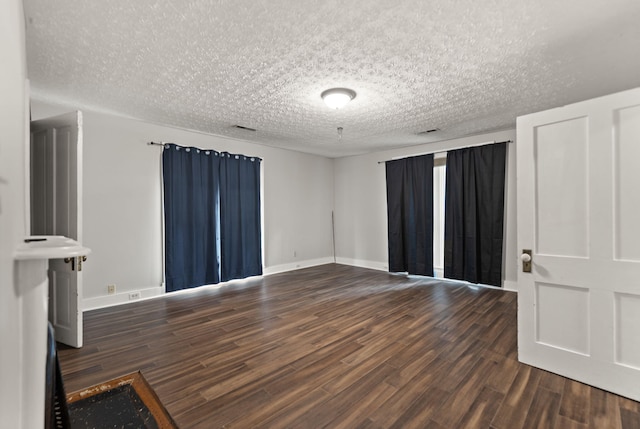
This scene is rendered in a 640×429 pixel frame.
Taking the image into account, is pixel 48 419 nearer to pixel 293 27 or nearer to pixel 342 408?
pixel 342 408

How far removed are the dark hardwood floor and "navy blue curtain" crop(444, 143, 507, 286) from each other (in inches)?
28.6

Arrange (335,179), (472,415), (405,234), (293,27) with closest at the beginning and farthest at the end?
(472,415) → (293,27) → (405,234) → (335,179)

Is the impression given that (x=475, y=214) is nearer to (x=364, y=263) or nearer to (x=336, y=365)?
(x=364, y=263)

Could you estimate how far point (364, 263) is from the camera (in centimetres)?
641

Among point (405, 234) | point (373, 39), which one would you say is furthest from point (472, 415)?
point (405, 234)

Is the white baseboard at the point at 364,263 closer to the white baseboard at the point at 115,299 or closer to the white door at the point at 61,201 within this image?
the white baseboard at the point at 115,299

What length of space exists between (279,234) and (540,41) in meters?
4.79

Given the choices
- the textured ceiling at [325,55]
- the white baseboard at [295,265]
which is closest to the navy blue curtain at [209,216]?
the white baseboard at [295,265]

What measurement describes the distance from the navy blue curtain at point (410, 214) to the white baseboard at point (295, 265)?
5.40 feet

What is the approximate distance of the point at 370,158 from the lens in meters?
6.33

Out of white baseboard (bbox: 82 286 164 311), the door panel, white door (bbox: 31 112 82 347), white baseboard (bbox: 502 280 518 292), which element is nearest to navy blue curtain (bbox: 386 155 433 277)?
white baseboard (bbox: 502 280 518 292)

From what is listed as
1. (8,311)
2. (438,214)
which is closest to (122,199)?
(8,311)

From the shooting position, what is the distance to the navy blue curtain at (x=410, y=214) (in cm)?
529

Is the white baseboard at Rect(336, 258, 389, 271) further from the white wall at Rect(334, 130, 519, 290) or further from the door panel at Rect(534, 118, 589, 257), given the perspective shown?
the door panel at Rect(534, 118, 589, 257)
